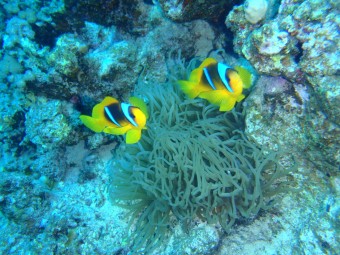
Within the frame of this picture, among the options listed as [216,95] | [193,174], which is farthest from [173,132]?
[216,95]

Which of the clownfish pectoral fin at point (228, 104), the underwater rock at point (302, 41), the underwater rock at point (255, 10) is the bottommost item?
Answer: the clownfish pectoral fin at point (228, 104)

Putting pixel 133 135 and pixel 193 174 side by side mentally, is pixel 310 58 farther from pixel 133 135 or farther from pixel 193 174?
pixel 133 135

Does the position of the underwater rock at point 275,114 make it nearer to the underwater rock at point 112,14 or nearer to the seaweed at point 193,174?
the seaweed at point 193,174

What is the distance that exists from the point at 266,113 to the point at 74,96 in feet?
8.10

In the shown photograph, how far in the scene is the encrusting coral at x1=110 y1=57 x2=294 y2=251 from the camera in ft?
8.43

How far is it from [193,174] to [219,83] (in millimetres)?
875

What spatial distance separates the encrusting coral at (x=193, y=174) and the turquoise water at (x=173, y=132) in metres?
0.01

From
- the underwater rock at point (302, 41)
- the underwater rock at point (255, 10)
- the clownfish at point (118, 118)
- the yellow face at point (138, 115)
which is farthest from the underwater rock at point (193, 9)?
the yellow face at point (138, 115)

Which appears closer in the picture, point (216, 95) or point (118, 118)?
point (118, 118)

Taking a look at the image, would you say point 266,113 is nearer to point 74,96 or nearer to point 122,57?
point 122,57

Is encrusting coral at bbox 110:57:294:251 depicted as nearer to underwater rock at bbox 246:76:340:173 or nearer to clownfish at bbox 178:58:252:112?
underwater rock at bbox 246:76:340:173

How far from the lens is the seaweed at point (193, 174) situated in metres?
2.57

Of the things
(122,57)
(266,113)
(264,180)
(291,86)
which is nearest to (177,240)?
(264,180)

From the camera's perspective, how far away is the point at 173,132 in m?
2.89
